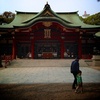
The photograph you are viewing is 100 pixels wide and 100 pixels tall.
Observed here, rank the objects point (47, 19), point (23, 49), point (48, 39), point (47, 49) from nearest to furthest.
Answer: point (47, 19)
point (48, 39)
point (23, 49)
point (47, 49)

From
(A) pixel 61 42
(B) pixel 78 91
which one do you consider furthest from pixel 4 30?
(B) pixel 78 91

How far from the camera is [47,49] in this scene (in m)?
27.7

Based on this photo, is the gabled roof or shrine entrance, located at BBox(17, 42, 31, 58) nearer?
shrine entrance, located at BBox(17, 42, 31, 58)

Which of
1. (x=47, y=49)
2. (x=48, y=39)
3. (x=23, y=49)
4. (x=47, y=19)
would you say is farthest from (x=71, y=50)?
(x=23, y=49)

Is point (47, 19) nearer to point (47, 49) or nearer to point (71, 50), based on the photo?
point (47, 49)

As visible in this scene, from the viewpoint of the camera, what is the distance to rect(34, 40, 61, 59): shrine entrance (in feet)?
86.2

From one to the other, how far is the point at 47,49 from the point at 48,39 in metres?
2.25

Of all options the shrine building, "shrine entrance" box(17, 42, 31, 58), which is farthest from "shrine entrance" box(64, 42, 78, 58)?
"shrine entrance" box(17, 42, 31, 58)

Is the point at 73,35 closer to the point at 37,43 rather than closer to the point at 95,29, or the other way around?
the point at 95,29

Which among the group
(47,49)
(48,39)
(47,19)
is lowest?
(47,49)

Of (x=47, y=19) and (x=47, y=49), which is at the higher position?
(x=47, y=19)

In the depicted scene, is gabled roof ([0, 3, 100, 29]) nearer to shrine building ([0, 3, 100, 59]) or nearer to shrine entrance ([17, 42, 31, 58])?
shrine building ([0, 3, 100, 59])

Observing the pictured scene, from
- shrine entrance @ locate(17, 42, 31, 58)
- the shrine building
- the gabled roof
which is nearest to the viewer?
the shrine building

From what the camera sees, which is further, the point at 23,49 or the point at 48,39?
the point at 23,49
